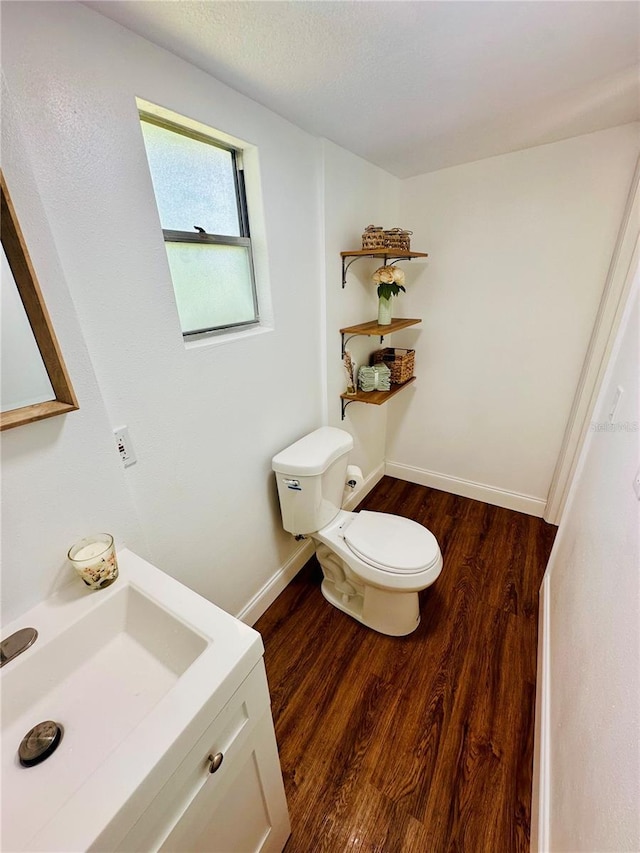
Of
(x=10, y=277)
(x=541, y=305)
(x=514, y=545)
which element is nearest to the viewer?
(x=10, y=277)

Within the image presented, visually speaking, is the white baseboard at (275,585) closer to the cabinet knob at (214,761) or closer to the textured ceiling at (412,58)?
the cabinet knob at (214,761)

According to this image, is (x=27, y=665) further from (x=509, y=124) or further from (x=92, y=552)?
(x=509, y=124)

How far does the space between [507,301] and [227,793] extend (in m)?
2.32

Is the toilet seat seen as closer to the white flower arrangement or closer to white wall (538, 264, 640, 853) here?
white wall (538, 264, 640, 853)

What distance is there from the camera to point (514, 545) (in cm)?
204

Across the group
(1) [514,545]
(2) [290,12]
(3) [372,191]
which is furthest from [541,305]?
(2) [290,12]

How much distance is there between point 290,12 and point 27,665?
1524 mm

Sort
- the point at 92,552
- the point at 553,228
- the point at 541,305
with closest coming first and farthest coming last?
the point at 92,552, the point at 553,228, the point at 541,305

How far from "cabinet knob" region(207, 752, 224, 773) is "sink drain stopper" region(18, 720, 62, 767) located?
0.94 feet

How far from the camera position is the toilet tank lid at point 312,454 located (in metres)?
1.46

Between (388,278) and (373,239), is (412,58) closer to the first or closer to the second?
(373,239)

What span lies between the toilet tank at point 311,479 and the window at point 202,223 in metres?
0.59

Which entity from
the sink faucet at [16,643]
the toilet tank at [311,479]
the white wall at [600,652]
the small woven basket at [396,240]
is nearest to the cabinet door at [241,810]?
the sink faucet at [16,643]

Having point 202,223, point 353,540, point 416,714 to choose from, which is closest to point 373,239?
point 202,223
